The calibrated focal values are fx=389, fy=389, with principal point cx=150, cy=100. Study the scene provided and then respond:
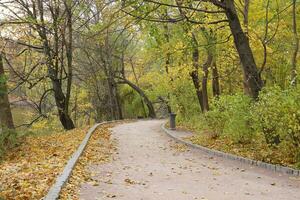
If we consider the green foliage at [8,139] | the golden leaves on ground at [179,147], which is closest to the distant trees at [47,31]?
the green foliage at [8,139]

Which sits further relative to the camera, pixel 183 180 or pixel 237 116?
pixel 237 116

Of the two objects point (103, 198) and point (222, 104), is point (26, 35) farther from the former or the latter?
point (103, 198)

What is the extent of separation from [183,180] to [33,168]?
3.69 meters

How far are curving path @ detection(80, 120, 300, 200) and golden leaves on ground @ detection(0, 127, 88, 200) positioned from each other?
842 mm

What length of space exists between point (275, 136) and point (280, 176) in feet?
5.62

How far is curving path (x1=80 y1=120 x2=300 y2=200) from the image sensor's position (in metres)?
7.05

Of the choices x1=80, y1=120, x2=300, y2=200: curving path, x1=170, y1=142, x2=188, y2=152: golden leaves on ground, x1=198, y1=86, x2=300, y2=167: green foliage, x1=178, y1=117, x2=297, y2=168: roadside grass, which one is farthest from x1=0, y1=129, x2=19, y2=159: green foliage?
x1=198, y1=86, x2=300, y2=167: green foliage

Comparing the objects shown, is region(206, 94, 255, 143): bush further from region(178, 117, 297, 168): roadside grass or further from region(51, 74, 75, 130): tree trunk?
region(51, 74, 75, 130): tree trunk

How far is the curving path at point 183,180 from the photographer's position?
705cm

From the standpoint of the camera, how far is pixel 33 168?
31.1 ft

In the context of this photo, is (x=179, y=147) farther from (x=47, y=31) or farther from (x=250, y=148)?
(x=47, y=31)

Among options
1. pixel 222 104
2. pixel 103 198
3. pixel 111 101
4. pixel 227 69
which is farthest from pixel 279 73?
pixel 103 198

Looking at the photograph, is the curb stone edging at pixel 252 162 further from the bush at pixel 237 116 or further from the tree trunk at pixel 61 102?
the tree trunk at pixel 61 102

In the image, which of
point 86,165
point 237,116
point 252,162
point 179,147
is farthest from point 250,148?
point 86,165
